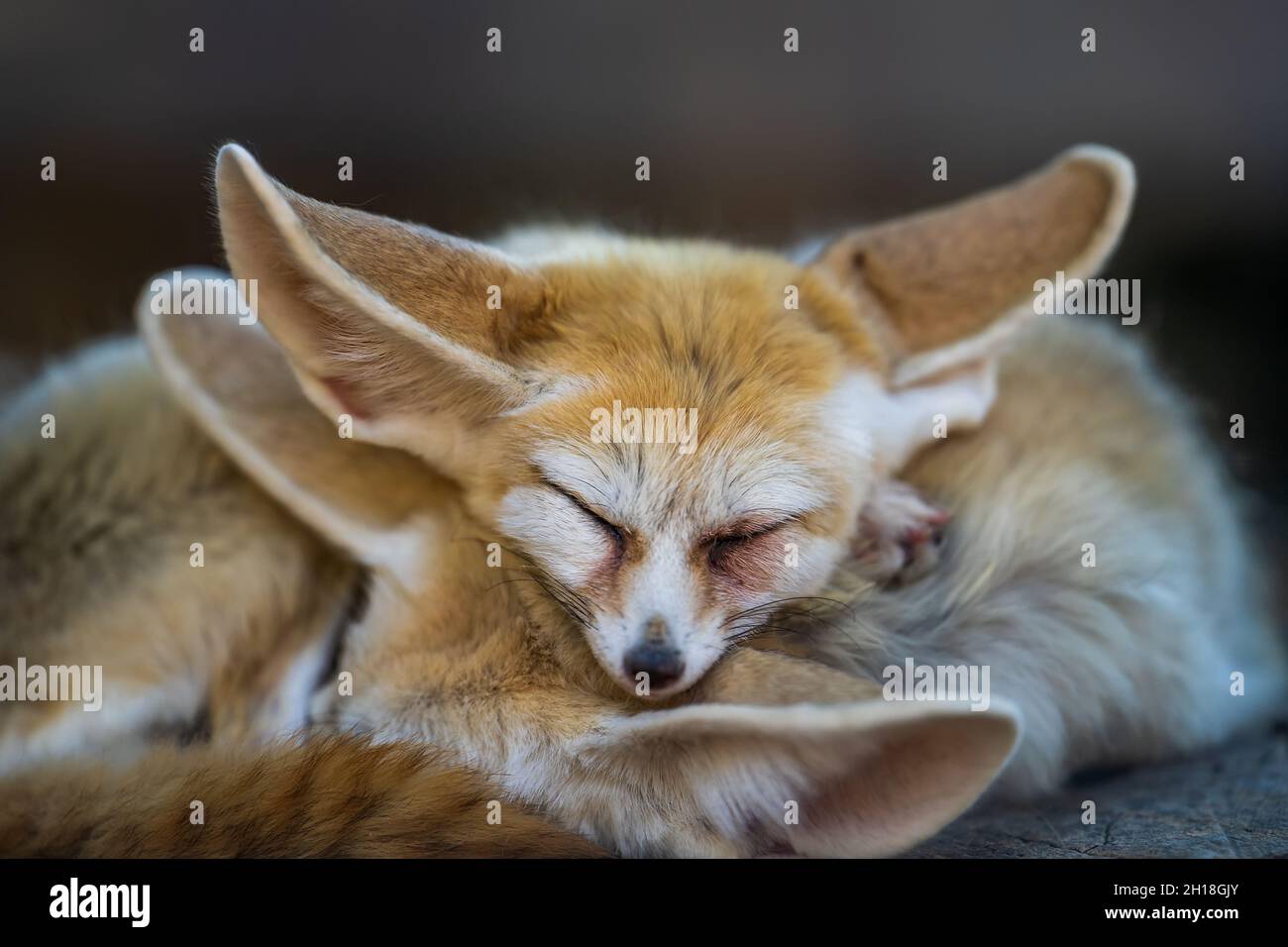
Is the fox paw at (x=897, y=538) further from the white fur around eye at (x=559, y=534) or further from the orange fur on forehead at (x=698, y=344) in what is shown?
the white fur around eye at (x=559, y=534)

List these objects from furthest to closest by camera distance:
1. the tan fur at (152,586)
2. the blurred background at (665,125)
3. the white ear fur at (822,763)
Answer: the blurred background at (665,125) → the tan fur at (152,586) → the white ear fur at (822,763)

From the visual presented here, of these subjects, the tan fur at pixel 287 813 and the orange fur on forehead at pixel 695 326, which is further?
the orange fur on forehead at pixel 695 326

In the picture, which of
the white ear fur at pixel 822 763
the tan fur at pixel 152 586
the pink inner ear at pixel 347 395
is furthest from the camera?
the tan fur at pixel 152 586

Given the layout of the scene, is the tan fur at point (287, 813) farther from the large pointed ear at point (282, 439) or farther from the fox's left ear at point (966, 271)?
the fox's left ear at point (966, 271)

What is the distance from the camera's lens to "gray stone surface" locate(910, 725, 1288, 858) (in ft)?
5.28

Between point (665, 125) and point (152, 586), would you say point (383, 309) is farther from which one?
point (665, 125)

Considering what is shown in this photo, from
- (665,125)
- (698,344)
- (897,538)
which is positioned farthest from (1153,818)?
(665,125)

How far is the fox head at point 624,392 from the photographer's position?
149cm

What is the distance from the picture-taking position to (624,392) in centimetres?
156

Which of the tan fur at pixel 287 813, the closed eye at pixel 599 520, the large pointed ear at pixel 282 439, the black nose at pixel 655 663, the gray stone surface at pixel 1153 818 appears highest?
the large pointed ear at pixel 282 439

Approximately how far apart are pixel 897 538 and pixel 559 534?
1.72ft

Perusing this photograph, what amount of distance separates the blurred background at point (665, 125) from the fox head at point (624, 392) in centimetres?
82

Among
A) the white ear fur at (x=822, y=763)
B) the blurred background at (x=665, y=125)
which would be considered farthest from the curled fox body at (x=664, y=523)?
the blurred background at (x=665, y=125)

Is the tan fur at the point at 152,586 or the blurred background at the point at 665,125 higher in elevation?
the blurred background at the point at 665,125
